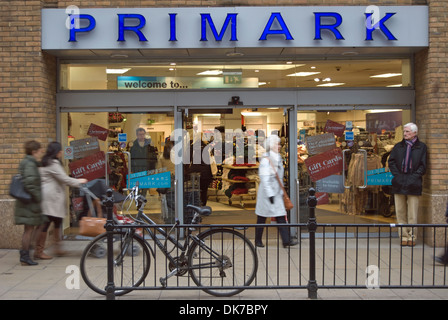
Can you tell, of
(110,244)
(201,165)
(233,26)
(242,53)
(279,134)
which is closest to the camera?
(110,244)

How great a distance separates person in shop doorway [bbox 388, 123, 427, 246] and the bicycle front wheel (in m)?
4.09

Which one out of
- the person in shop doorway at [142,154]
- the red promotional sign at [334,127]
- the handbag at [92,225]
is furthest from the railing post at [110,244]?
the red promotional sign at [334,127]

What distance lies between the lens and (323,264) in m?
6.46

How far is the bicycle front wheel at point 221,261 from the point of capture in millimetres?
6527

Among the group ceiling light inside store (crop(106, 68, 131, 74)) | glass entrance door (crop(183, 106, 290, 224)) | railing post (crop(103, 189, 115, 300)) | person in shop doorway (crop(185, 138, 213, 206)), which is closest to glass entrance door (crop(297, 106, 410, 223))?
glass entrance door (crop(183, 106, 290, 224))

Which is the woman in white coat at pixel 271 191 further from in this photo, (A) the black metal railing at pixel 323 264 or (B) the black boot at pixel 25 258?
(B) the black boot at pixel 25 258

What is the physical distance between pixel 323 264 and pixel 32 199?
4.30 m

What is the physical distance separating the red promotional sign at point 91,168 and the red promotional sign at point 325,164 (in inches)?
152

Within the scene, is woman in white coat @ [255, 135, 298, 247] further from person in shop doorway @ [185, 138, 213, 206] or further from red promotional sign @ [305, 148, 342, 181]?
person in shop doorway @ [185, 138, 213, 206]

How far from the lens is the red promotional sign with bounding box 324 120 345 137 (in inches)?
420

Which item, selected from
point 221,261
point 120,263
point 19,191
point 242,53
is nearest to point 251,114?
point 242,53

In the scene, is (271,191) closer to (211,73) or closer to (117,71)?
(211,73)

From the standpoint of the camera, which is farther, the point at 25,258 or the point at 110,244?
the point at 25,258

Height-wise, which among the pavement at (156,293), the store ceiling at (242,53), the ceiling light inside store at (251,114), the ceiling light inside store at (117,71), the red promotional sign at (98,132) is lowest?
the pavement at (156,293)
